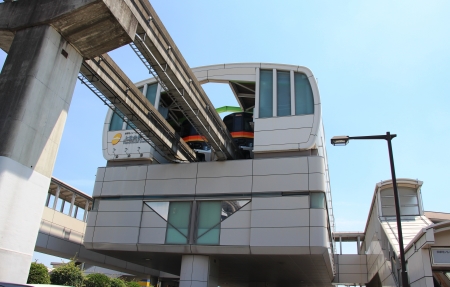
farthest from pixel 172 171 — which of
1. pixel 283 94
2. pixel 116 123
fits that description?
pixel 283 94

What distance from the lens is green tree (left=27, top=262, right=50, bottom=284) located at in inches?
720

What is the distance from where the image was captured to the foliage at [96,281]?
21105 millimetres

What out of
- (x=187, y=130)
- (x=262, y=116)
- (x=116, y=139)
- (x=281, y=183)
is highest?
(x=187, y=130)

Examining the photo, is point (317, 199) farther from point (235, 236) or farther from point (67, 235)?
point (67, 235)

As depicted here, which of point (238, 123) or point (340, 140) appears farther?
point (238, 123)

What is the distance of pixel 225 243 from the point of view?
2061 cm

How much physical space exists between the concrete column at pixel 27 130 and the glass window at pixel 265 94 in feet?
43.3

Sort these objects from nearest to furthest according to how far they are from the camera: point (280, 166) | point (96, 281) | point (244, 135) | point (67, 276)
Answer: point (67, 276) → point (280, 166) → point (96, 281) → point (244, 135)

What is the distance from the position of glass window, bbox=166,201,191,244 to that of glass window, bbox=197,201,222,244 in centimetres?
71

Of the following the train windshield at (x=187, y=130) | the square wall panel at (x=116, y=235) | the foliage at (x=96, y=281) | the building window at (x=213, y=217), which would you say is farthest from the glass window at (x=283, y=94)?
the foliage at (x=96, y=281)

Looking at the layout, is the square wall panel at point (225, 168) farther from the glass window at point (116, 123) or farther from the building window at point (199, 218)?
the glass window at point (116, 123)

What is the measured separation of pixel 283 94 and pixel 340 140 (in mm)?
9186

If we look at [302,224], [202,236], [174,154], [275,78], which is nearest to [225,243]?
[202,236]

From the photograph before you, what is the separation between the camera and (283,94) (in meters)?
23.5
